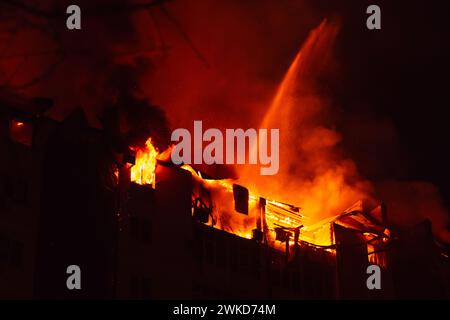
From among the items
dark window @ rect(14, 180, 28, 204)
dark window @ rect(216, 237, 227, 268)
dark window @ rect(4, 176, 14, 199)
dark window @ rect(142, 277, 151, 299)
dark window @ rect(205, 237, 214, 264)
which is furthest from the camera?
dark window @ rect(216, 237, 227, 268)

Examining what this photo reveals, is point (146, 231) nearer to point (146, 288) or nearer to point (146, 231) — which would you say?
point (146, 231)

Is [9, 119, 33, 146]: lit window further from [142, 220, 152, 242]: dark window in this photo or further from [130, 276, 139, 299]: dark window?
[130, 276, 139, 299]: dark window

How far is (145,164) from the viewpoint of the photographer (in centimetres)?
4138

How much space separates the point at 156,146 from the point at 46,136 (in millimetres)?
6656

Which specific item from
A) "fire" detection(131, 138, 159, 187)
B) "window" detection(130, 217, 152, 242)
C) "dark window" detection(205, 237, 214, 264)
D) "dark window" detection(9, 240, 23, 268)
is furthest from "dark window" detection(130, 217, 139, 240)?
"dark window" detection(9, 240, 23, 268)

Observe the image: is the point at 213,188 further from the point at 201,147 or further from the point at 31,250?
the point at 31,250

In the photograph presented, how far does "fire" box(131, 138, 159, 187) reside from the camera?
41.0 m

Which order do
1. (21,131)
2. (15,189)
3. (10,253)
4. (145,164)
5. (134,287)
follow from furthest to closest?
(145,164), (134,287), (21,131), (15,189), (10,253)

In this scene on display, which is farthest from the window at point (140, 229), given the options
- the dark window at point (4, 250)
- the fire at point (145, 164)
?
the dark window at point (4, 250)

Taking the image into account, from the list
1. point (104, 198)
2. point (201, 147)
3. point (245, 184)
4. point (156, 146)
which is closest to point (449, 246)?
point (245, 184)

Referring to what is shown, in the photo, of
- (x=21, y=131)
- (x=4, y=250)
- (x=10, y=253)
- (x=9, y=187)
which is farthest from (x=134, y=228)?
(x=21, y=131)

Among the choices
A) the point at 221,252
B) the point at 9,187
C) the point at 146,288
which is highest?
the point at 9,187

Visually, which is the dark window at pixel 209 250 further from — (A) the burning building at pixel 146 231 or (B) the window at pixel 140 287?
(B) the window at pixel 140 287
